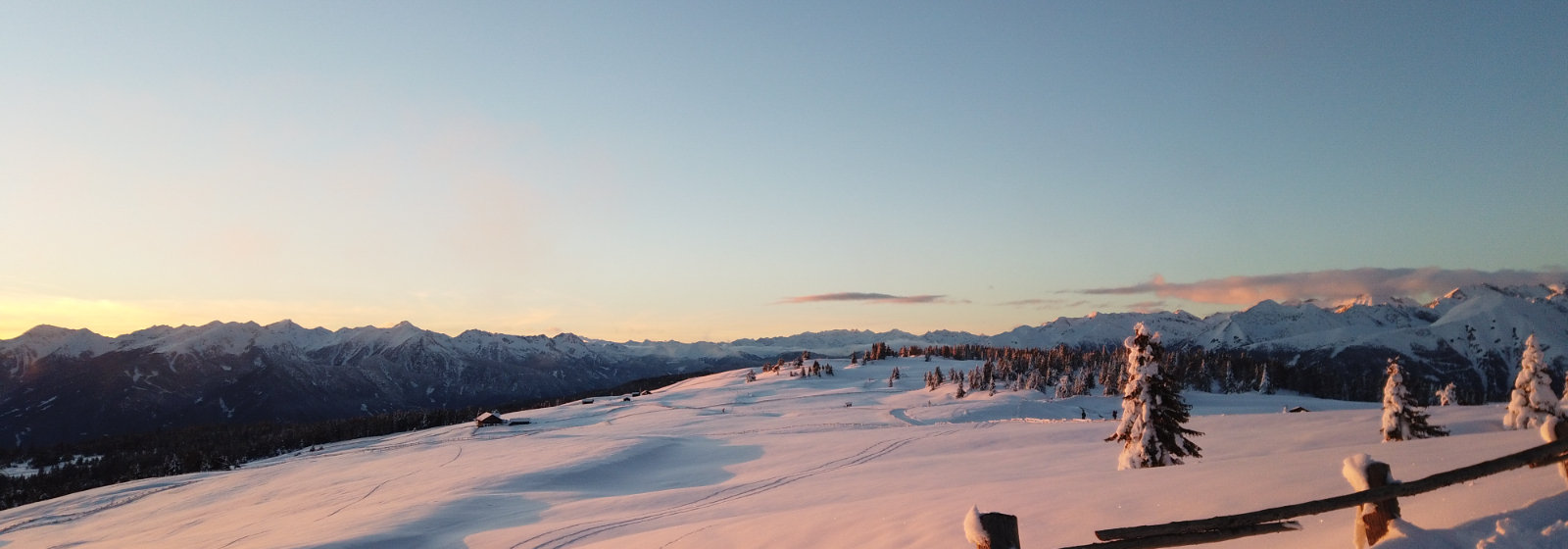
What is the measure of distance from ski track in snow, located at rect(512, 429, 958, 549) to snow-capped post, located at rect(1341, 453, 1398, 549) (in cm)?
1935

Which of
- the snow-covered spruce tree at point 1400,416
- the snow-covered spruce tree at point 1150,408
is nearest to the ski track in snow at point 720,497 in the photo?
the snow-covered spruce tree at point 1150,408

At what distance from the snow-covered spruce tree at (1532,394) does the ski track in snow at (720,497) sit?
27.3m

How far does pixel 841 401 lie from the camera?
115250 mm

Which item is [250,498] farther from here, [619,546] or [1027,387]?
[1027,387]

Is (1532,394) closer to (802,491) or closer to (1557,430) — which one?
(802,491)

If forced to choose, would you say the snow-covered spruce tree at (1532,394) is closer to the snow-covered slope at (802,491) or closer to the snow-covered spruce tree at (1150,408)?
the snow-covered slope at (802,491)

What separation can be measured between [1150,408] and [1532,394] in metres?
14.8

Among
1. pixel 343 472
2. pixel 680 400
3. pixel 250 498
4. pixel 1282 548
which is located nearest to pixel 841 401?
pixel 680 400

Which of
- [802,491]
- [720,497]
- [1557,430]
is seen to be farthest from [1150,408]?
[1557,430]

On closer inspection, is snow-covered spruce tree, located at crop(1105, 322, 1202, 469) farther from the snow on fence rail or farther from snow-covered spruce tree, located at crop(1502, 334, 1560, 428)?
the snow on fence rail

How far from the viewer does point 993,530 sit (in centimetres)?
605

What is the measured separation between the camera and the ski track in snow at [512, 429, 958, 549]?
69.5ft

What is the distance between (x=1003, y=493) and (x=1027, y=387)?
114283mm

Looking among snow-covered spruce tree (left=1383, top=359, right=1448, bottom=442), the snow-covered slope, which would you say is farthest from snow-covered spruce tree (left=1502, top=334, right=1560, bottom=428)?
the snow-covered slope
